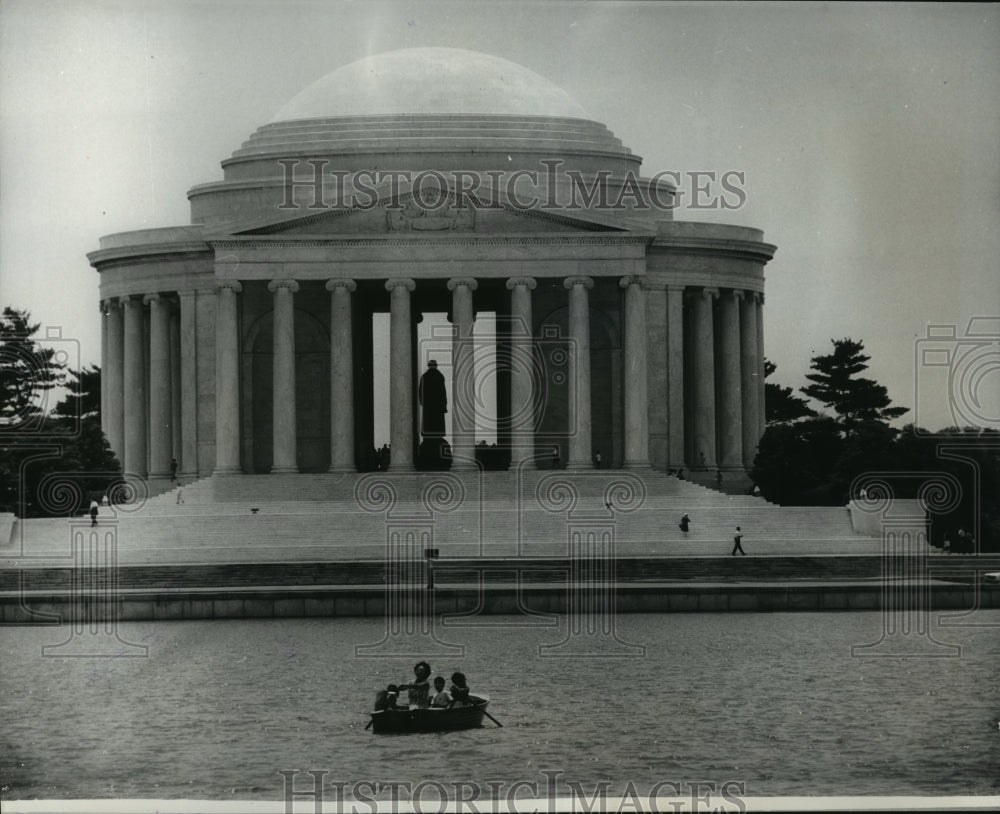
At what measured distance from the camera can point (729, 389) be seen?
103 metres

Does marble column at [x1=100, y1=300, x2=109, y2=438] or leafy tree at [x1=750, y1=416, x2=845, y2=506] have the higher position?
marble column at [x1=100, y1=300, x2=109, y2=438]

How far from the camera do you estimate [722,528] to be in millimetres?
79312

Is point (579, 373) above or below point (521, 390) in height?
above

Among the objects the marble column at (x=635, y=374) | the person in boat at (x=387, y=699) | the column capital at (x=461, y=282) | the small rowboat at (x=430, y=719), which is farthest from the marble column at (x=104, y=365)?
the person in boat at (x=387, y=699)

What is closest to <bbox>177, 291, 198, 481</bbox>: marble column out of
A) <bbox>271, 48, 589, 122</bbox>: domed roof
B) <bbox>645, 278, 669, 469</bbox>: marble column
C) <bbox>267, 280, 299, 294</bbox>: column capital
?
<bbox>267, 280, 299, 294</bbox>: column capital

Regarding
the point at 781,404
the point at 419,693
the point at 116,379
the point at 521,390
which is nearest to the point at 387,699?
the point at 419,693

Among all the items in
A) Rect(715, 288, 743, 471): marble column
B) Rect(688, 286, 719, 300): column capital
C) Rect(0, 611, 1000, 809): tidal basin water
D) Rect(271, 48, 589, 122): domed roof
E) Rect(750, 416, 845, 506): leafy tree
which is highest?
Rect(271, 48, 589, 122): domed roof

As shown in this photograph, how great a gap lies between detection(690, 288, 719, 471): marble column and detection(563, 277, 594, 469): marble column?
8347 mm

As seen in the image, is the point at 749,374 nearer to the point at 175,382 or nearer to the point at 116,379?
the point at 175,382

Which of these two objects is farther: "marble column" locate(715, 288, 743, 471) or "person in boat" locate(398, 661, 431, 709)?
"marble column" locate(715, 288, 743, 471)

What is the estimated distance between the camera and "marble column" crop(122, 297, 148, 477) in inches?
4058

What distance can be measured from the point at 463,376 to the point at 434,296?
9676 mm

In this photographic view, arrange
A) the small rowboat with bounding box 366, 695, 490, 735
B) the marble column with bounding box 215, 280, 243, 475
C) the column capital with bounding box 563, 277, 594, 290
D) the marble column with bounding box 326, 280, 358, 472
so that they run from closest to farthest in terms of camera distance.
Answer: the small rowboat with bounding box 366, 695, 490, 735
the marble column with bounding box 326, 280, 358, 472
the column capital with bounding box 563, 277, 594, 290
the marble column with bounding box 215, 280, 243, 475

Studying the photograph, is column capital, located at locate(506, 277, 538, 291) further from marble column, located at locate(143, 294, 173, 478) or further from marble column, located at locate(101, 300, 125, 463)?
marble column, located at locate(101, 300, 125, 463)
